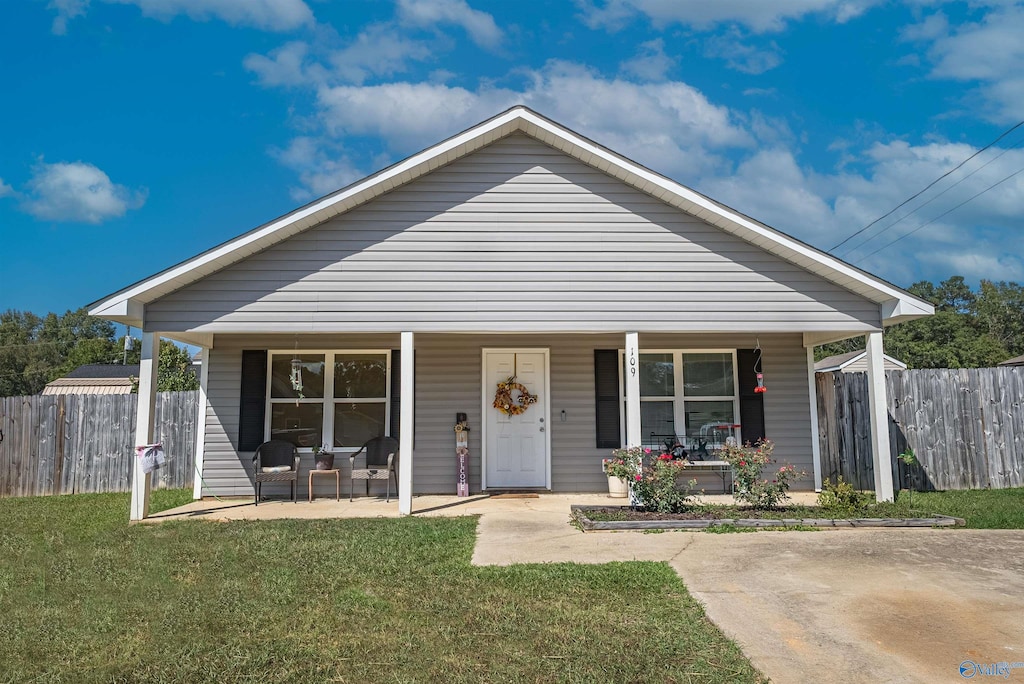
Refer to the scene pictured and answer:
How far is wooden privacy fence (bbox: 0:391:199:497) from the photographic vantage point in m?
11.0

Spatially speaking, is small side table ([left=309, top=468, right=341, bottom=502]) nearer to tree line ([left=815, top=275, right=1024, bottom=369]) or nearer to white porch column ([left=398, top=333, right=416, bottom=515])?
white porch column ([left=398, top=333, right=416, bottom=515])

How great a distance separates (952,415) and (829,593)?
23.4 ft

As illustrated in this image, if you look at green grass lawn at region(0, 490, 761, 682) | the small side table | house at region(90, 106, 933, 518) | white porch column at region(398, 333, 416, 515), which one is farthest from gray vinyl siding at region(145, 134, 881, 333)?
green grass lawn at region(0, 490, 761, 682)

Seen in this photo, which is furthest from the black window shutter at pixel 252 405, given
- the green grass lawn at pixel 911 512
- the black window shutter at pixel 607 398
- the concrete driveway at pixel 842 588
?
the green grass lawn at pixel 911 512

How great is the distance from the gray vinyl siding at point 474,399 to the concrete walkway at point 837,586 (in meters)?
1.73

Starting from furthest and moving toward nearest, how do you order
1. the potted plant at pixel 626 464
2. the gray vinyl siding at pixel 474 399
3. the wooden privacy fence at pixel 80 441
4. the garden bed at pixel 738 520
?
1. the wooden privacy fence at pixel 80 441
2. the gray vinyl siding at pixel 474 399
3. the potted plant at pixel 626 464
4. the garden bed at pixel 738 520

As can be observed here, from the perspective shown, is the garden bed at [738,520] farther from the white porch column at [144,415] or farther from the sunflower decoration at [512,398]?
the white porch column at [144,415]

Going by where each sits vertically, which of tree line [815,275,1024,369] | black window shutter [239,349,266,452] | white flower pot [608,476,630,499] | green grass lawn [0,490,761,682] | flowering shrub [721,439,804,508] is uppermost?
tree line [815,275,1024,369]

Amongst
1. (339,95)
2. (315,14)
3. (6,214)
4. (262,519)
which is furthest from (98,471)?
(6,214)

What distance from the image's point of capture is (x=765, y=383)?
32.8 ft

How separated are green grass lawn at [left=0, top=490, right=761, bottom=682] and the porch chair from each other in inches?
98.7

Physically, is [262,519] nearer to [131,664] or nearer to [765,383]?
[131,664]

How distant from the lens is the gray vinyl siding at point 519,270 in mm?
8250

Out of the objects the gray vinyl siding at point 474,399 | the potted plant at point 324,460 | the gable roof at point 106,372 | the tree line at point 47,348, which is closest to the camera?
the potted plant at point 324,460
